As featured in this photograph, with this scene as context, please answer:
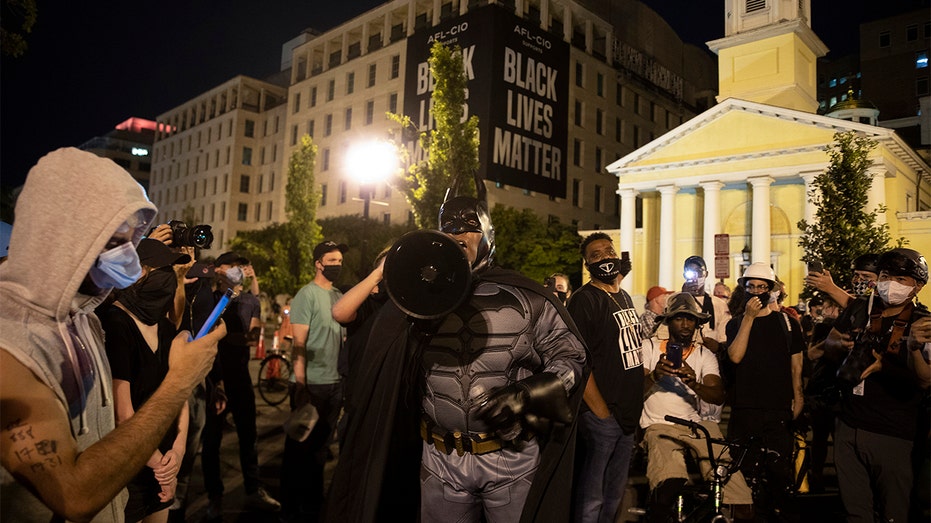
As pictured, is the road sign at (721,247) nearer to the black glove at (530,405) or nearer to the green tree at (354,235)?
the green tree at (354,235)

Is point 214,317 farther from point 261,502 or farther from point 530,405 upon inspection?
point 261,502

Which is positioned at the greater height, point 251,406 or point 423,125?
point 423,125

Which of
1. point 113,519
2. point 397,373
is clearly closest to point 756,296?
point 397,373

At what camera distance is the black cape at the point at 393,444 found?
10.2 ft

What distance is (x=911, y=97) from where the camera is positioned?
212 ft

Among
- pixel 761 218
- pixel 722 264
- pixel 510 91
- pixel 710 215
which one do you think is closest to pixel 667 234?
pixel 710 215

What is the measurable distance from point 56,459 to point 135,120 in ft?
437

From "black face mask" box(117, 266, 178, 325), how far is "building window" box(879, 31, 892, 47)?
8455 centimetres

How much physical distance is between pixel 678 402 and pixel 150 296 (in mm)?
4212

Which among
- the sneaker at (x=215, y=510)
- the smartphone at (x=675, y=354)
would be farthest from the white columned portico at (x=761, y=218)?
the sneaker at (x=215, y=510)

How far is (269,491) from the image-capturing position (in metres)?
6.36

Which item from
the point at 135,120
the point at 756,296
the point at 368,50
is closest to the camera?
the point at 756,296

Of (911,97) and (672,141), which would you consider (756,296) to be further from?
(911,97)

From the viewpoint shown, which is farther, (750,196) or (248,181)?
(248,181)
